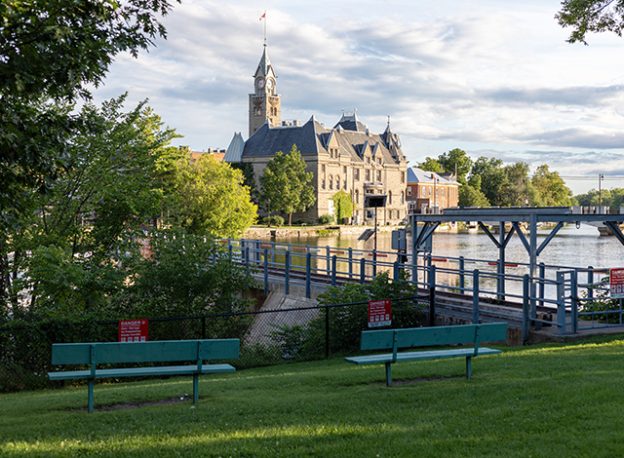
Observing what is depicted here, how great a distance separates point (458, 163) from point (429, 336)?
165111mm

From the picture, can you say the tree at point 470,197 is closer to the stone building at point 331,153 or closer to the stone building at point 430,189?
the stone building at point 430,189

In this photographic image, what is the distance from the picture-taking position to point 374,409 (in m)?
8.16

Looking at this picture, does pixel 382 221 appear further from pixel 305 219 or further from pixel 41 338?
pixel 41 338

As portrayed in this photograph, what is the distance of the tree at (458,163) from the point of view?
170 m

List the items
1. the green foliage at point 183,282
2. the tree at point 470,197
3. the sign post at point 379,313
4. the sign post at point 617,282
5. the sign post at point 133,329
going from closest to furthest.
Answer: the sign post at point 133,329 → the sign post at point 379,313 → the sign post at point 617,282 → the green foliage at point 183,282 → the tree at point 470,197

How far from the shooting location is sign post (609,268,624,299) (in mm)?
15969

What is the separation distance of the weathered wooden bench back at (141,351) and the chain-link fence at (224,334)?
164 inches

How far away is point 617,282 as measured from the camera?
635 inches

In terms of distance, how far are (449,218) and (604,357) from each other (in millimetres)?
10147

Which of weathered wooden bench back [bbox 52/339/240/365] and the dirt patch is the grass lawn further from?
weathered wooden bench back [bbox 52/339/240/365]

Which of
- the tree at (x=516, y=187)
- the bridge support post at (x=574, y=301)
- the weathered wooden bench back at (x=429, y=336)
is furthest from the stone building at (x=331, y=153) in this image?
the weathered wooden bench back at (x=429, y=336)

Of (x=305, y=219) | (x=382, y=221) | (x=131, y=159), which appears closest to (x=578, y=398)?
(x=131, y=159)

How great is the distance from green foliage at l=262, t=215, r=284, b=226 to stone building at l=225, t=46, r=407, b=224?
1042 cm

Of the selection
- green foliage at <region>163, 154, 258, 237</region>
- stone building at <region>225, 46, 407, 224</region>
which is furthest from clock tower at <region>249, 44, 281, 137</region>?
green foliage at <region>163, 154, 258, 237</region>
